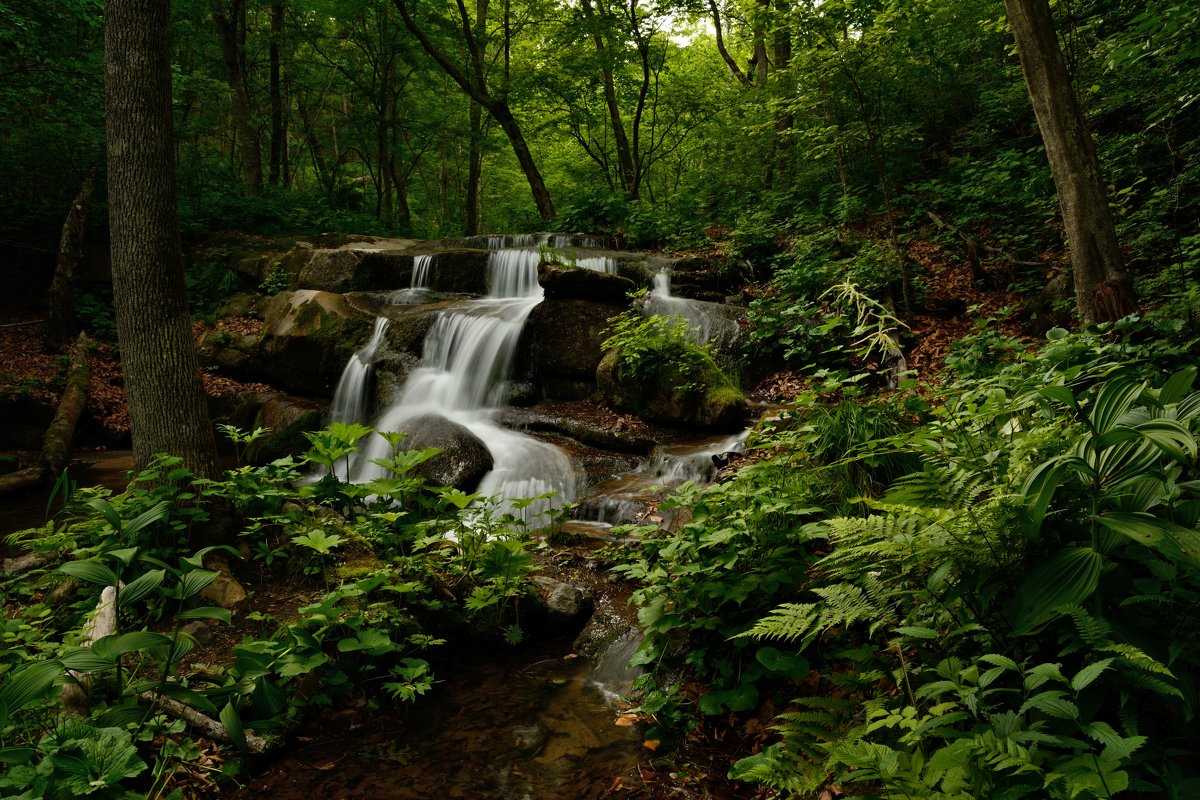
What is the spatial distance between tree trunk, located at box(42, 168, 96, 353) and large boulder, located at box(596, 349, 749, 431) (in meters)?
11.2

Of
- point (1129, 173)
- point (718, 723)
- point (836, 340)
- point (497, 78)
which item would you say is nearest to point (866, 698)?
point (718, 723)

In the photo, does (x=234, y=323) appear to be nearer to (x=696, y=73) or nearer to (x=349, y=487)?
(x=349, y=487)

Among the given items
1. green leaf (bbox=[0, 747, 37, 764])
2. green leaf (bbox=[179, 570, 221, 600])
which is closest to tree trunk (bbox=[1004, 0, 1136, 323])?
green leaf (bbox=[179, 570, 221, 600])

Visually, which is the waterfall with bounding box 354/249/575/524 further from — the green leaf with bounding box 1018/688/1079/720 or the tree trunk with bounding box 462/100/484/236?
the tree trunk with bounding box 462/100/484/236

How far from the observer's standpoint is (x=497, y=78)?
17.8m

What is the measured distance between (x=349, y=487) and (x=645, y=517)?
2708mm

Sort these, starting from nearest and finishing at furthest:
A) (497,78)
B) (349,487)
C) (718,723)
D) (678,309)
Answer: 1. (718,723)
2. (349,487)
3. (678,309)
4. (497,78)

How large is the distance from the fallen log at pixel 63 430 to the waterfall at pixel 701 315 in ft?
29.9

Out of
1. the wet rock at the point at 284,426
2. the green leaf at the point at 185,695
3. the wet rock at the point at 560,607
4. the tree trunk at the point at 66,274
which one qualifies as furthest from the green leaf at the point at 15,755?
the tree trunk at the point at 66,274

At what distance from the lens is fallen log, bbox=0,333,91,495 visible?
25.9 feet

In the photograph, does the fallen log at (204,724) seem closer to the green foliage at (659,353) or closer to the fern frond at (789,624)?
the fern frond at (789,624)

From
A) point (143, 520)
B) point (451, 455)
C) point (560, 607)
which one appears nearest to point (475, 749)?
point (560, 607)

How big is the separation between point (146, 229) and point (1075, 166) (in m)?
7.94

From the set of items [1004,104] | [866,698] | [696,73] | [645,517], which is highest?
[696,73]
